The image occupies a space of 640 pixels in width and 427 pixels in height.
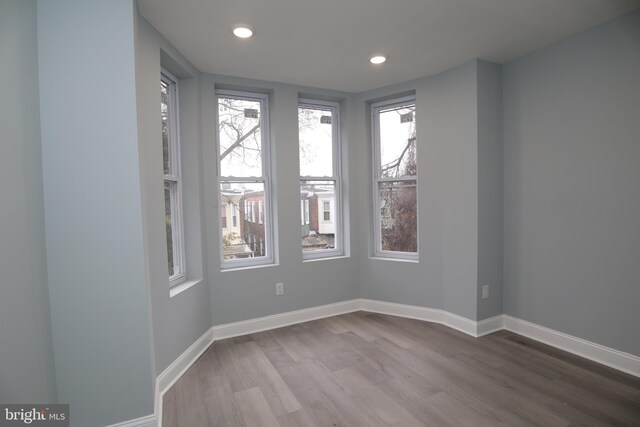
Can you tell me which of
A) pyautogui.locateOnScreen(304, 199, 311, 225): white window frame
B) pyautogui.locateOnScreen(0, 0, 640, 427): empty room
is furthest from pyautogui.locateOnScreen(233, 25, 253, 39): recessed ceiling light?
pyautogui.locateOnScreen(304, 199, 311, 225): white window frame

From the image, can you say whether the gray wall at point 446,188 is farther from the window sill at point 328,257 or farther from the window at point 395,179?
the window sill at point 328,257

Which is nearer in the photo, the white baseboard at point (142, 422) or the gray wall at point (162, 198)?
the white baseboard at point (142, 422)

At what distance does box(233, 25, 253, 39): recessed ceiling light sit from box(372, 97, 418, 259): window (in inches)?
73.5

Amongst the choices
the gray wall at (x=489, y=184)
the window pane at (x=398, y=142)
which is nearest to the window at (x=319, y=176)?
the window pane at (x=398, y=142)

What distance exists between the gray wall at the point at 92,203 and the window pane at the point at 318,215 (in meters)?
2.07

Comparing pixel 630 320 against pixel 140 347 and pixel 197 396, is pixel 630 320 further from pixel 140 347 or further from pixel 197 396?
pixel 140 347

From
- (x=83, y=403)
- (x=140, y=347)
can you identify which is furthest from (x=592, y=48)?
(x=83, y=403)

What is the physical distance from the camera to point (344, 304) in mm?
3781

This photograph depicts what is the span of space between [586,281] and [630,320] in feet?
1.16

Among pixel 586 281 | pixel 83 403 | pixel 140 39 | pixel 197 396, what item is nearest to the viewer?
pixel 83 403

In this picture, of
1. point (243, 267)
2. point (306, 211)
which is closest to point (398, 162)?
point (306, 211)

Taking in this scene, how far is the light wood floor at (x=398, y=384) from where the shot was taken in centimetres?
197

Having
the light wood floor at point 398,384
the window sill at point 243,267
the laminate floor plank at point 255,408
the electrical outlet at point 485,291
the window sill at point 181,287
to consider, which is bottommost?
the laminate floor plank at point 255,408

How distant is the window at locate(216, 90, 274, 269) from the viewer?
327 cm
